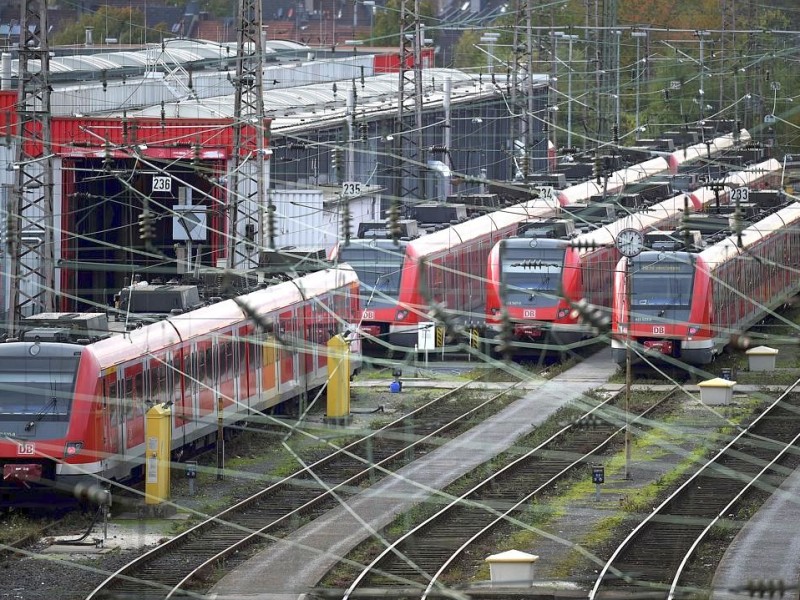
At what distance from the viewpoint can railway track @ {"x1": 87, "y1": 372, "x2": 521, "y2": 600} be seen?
56.9ft

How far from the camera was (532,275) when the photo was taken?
31.2 m

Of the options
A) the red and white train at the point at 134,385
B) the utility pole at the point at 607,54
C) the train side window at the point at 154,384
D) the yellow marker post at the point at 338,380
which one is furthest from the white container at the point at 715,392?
the utility pole at the point at 607,54

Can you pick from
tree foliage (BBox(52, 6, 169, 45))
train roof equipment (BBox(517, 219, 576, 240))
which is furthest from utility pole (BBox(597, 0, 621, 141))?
tree foliage (BBox(52, 6, 169, 45))

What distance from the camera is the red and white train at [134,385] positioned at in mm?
19578

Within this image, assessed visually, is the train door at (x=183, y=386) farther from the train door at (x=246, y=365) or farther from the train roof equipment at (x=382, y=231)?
the train roof equipment at (x=382, y=231)

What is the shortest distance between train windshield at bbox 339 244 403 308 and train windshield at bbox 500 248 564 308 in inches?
73.9

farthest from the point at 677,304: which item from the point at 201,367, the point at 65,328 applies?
the point at 65,328

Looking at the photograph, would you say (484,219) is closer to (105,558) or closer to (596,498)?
(596,498)

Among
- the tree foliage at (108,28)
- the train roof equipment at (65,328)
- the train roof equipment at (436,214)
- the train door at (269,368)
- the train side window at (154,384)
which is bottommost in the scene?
the train door at (269,368)

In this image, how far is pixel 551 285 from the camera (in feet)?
102

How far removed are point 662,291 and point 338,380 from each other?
21.6ft

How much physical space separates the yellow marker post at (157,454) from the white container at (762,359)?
14171 millimetres

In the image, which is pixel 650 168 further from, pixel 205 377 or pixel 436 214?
pixel 205 377

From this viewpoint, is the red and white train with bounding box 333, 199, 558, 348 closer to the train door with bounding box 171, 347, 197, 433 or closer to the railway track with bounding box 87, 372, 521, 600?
the railway track with bounding box 87, 372, 521, 600
